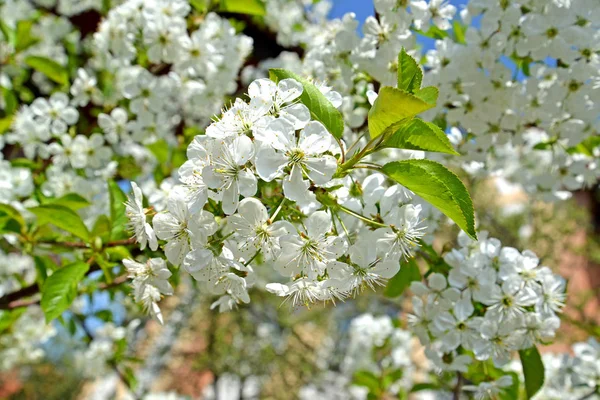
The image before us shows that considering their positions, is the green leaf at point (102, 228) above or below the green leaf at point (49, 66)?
above

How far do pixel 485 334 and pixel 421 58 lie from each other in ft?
3.13

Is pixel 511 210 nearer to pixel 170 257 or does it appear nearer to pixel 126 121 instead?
pixel 126 121

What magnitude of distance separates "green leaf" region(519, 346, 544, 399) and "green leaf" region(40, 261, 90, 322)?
3.60 feet

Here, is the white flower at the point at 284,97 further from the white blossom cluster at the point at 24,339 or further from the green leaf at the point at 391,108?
the white blossom cluster at the point at 24,339

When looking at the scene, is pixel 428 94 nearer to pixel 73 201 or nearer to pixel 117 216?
pixel 117 216

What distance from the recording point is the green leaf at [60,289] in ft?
3.77

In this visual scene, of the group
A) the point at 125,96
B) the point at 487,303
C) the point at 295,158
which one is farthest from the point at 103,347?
the point at 295,158

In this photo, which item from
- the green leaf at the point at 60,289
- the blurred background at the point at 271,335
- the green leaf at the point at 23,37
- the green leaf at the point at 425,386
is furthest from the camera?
the blurred background at the point at 271,335

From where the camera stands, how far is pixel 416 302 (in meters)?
1.27

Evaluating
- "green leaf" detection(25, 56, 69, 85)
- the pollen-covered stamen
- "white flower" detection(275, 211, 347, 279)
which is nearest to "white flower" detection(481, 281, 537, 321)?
"white flower" detection(275, 211, 347, 279)

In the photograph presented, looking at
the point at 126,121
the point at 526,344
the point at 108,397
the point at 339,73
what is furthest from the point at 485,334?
the point at 108,397

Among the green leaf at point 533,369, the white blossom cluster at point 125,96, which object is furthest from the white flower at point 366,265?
the white blossom cluster at point 125,96

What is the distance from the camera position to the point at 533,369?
1243 millimetres

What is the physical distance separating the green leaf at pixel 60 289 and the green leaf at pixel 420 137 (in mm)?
805
